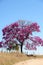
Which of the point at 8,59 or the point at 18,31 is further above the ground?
the point at 18,31

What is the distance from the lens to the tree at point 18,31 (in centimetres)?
3691

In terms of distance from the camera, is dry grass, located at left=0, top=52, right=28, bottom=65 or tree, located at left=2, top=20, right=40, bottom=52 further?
tree, located at left=2, top=20, right=40, bottom=52

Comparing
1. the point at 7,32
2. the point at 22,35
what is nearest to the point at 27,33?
the point at 22,35

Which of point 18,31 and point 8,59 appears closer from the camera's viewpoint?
point 8,59

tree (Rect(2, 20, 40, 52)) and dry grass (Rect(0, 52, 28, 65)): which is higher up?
tree (Rect(2, 20, 40, 52))

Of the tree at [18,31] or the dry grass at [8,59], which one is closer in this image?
the dry grass at [8,59]

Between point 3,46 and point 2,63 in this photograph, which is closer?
point 2,63

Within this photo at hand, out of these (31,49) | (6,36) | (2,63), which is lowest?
(2,63)

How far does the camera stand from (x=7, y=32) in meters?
38.1

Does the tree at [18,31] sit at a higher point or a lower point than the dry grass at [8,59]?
higher

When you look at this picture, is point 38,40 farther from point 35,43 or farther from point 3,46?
point 3,46

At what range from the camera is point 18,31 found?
3738 cm

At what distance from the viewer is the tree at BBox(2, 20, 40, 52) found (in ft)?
121

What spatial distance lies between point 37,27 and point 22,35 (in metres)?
3.04
